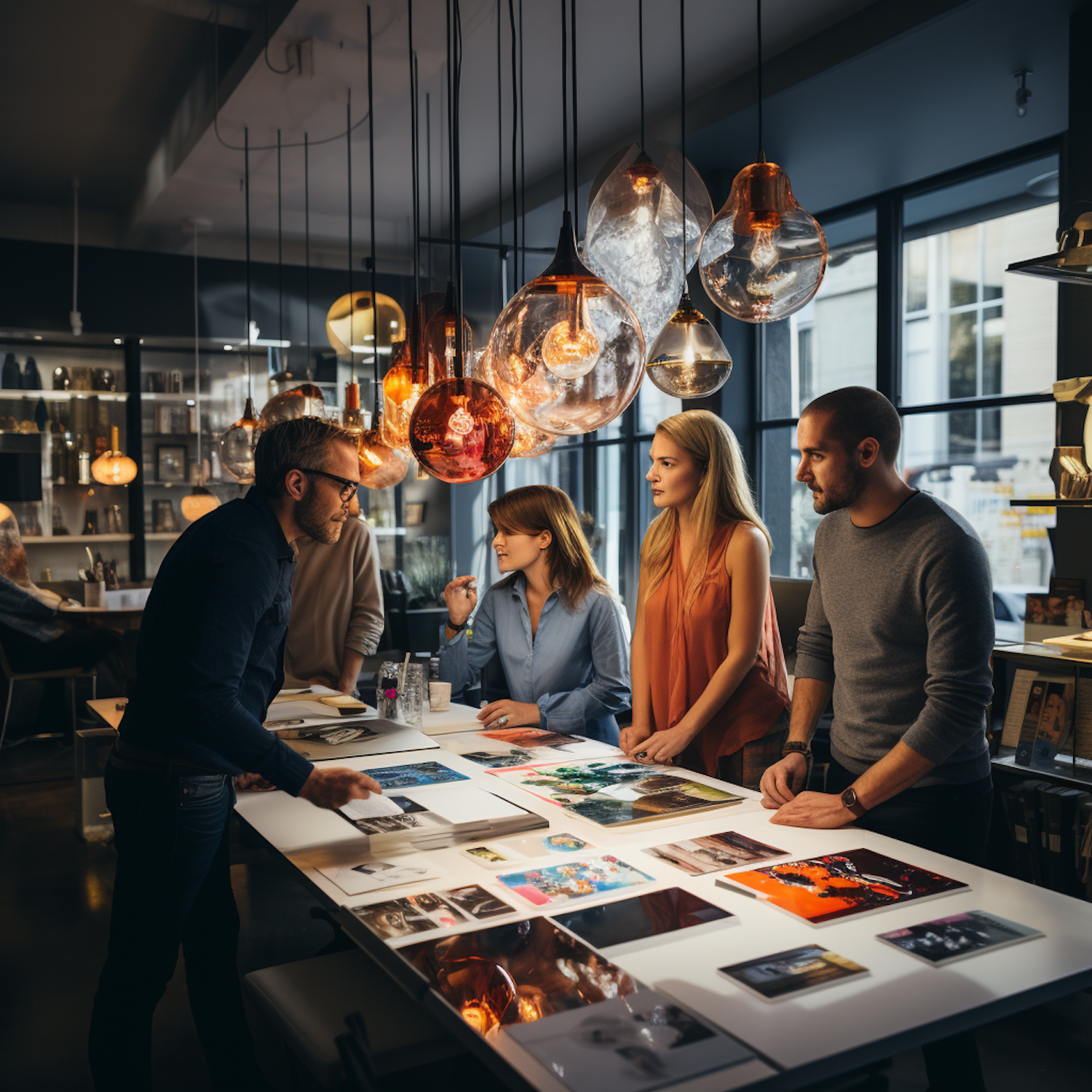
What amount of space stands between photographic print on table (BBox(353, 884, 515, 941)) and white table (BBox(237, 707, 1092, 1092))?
25 mm

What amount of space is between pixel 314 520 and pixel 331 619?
2023mm

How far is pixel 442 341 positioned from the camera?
2359mm

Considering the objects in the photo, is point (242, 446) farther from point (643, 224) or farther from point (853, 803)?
point (853, 803)

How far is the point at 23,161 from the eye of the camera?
6914 mm

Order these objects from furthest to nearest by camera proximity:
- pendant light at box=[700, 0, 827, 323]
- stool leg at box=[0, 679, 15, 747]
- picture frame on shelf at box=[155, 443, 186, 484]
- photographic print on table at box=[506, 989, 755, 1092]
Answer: picture frame on shelf at box=[155, 443, 186, 484] → stool leg at box=[0, 679, 15, 747] → pendant light at box=[700, 0, 827, 323] → photographic print on table at box=[506, 989, 755, 1092]

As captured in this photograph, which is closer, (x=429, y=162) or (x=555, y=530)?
(x=555, y=530)

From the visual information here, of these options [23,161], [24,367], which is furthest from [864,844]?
[24,367]

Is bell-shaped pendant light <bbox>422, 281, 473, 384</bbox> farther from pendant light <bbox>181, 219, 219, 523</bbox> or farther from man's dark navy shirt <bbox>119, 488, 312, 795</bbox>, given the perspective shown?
pendant light <bbox>181, 219, 219, 523</bbox>

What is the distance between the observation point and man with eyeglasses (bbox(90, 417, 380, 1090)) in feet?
6.35

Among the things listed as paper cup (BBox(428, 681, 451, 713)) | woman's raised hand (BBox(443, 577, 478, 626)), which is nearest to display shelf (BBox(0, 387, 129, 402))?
woman's raised hand (BBox(443, 577, 478, 626))

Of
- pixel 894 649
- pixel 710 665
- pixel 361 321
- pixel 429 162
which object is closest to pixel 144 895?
pixel 710 665

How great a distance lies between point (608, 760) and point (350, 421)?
1.84 m

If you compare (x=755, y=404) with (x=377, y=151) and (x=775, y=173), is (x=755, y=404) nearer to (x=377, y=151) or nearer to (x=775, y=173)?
(x=377, y=151)

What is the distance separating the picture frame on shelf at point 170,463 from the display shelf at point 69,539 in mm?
593
